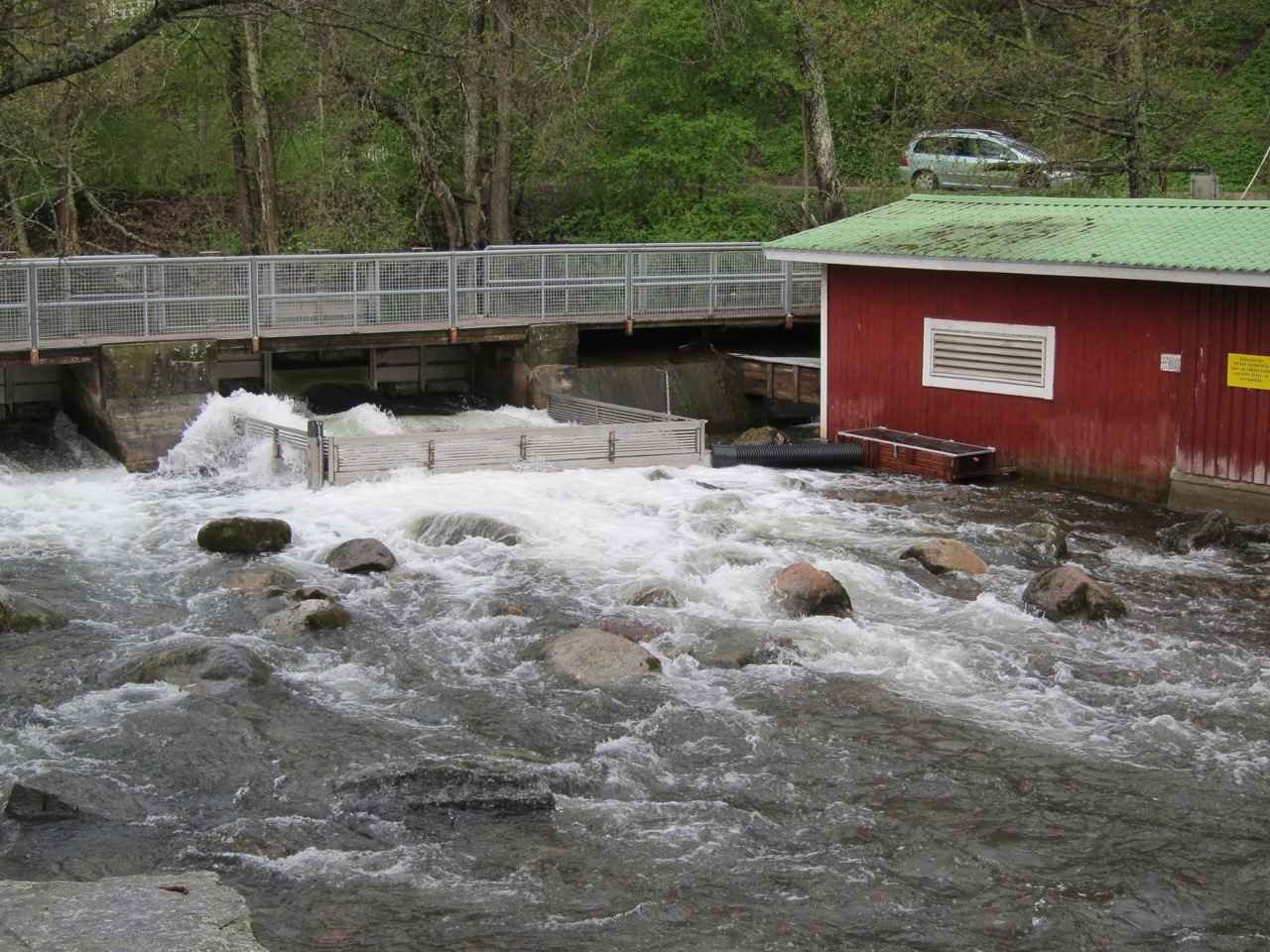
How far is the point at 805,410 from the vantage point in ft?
76.3

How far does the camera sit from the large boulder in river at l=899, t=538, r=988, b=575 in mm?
13508

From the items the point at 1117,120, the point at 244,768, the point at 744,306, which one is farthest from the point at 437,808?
the point at 1117,120

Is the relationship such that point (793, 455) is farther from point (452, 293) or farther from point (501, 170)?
point (501, 170)

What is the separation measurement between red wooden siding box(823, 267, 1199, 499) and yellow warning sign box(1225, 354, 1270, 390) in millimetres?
547

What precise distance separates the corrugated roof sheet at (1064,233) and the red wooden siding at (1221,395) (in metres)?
0.58

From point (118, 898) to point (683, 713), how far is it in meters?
4.21

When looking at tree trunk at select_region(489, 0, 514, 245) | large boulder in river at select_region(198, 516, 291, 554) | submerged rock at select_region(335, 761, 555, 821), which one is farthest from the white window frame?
submerged rock at select_region(335, 761, 555, 821)

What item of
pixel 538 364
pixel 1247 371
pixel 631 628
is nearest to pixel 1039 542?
pixel 1247 371

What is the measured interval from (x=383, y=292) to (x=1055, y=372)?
907 cm

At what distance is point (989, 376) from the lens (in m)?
18.0

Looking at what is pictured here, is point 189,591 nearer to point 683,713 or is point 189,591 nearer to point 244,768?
point 244,768

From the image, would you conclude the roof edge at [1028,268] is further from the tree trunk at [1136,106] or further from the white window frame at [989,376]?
the tree trunk at [1136,106]

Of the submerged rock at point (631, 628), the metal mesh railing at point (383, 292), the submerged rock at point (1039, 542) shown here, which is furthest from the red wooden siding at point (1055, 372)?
the submerged rock at point (631, 628)

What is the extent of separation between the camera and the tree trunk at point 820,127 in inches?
1030
